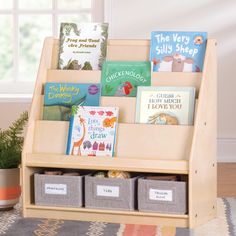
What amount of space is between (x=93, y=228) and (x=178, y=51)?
74 cm

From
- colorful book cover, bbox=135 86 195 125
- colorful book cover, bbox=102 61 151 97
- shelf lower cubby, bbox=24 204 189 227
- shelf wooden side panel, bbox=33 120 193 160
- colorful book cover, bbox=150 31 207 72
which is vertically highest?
colorful book cover, bbox=150 31 207 72

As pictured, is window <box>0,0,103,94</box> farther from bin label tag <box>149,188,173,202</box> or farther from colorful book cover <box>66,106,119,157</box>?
bin label tag <box>149,188,173,202</box>

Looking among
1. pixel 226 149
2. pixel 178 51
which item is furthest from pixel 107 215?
pixel 226 149

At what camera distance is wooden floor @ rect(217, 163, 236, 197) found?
3193mm

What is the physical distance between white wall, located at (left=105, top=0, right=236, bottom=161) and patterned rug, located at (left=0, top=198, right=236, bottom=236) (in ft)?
5.67

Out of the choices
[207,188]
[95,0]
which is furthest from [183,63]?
[95,0]

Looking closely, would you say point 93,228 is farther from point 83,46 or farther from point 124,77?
point 83,46

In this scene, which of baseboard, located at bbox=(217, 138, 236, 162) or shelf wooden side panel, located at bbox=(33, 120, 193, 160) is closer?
shelf wooden side panel, located at bbox=(33, 120, 193, 160)

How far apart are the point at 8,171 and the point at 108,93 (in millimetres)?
498

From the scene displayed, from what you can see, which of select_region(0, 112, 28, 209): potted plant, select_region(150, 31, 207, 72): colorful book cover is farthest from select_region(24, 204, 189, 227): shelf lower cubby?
select_region(150, 31, 207, 72): colorful book cover

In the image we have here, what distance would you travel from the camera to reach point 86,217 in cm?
255

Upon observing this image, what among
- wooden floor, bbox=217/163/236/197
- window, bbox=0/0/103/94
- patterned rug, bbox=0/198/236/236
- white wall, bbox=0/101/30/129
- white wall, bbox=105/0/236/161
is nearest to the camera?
patterned rug, bbox=0/198/236/236

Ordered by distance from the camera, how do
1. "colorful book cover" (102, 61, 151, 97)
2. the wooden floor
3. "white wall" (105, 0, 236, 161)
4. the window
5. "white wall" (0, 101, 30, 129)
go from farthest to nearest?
the window < "white wall" (0, 101, 30, 129) < "white wall" (105, 0, 236, 161) < the wooden floor < "colorful book cover" (102, 61, 151, 97)

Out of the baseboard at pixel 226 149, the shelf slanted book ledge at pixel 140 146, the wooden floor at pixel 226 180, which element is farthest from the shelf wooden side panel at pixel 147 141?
the baseboard at pixel 226 149
